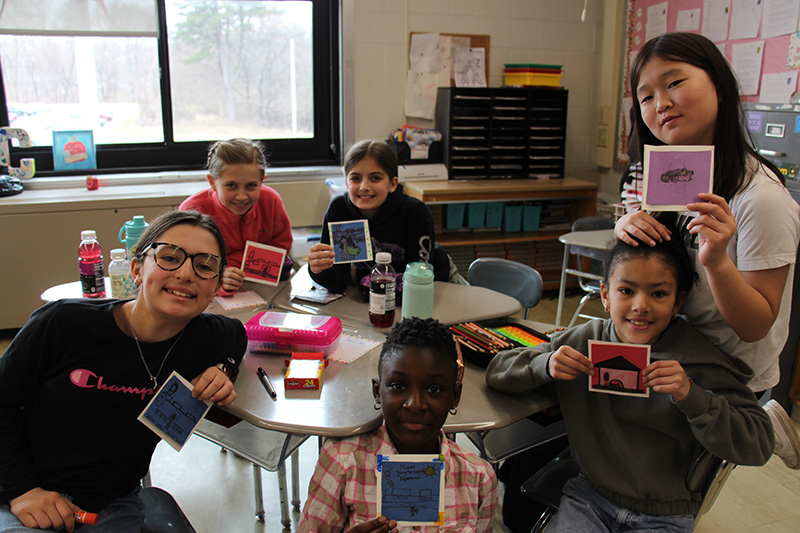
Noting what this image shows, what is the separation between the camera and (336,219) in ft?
8.34

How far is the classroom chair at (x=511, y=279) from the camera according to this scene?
2.65 meters

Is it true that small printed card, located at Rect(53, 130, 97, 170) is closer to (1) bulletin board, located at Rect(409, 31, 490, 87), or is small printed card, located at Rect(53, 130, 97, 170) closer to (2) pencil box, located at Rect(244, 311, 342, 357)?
(1) bulletin board, located at Rect(409, 31, 490, 87)

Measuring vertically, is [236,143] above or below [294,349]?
above

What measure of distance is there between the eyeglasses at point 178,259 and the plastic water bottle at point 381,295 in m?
0.57

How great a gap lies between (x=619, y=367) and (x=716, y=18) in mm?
3386

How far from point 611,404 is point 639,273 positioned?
0.35 meters

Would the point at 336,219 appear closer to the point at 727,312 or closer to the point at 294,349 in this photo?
the point at 294,349

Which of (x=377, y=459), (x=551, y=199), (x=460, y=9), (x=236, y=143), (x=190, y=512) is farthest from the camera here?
(x=551, y=199)

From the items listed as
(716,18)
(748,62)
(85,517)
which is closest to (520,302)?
(85,517)

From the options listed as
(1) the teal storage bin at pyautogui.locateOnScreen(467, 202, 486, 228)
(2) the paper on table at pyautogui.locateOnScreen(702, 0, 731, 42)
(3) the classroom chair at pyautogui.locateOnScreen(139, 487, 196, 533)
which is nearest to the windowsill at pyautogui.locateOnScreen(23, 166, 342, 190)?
(1) the teal storage bin at pyautogui.locateOnScreen(467, 202, 486, 228)

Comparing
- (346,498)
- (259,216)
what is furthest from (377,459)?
(259,216)

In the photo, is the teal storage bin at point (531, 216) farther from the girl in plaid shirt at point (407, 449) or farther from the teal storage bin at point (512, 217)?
the girl in plaid shirt at point (407, 449)

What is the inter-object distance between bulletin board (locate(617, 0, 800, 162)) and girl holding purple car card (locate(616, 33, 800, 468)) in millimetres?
2075

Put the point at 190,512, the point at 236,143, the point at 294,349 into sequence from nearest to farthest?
the point at 294,349
the point at 190,512
the point at 236,143
